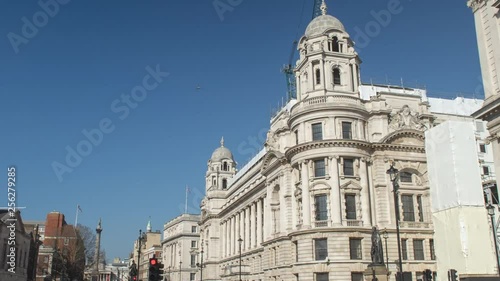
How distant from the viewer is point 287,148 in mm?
59500

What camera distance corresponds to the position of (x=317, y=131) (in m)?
54.8

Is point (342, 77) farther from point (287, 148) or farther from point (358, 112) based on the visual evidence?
point (287, 148)

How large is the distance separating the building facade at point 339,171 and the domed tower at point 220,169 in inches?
1518

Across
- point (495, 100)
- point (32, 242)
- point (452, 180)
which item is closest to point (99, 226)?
point (32, 242)

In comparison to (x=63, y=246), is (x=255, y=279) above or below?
below

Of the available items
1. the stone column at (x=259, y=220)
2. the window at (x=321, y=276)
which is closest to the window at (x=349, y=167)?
the window at (x=321, y=276)

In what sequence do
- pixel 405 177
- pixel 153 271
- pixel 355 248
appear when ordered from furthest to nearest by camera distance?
pixel 405 177 < pixel 355 248 < pixel 153 271

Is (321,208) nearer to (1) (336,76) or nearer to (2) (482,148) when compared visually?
(1) (336,76)

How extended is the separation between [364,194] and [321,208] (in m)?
4.89

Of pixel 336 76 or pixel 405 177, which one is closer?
pixel 405 177

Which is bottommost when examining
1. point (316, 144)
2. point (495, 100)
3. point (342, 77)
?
point (495, 100)

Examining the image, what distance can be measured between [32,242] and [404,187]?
52.9m

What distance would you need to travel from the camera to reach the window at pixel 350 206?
173 ft

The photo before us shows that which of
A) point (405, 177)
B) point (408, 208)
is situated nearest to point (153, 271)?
point (408, 208)
